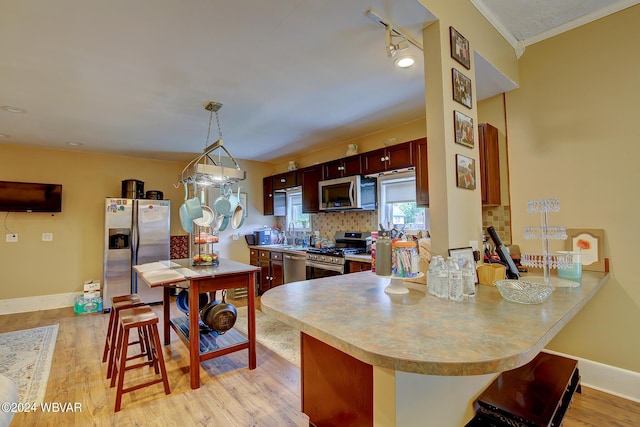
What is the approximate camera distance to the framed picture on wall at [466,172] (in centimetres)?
173

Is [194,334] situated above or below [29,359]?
above

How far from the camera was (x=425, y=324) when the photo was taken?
1.02 metres

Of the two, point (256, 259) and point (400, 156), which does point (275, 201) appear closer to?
point (256, 259)

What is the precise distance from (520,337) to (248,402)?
1945mm

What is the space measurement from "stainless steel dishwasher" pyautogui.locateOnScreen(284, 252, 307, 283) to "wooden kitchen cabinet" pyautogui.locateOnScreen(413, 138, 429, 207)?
1.88 meters

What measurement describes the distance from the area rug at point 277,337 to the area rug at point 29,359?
175cm

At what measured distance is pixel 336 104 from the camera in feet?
10.3

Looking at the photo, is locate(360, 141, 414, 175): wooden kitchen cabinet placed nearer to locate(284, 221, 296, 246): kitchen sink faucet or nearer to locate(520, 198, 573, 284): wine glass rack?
locate(520, 198, 573, 284): wine glass rack

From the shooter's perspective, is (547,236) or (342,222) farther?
(342,222)

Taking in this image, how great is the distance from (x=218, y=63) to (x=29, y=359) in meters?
3.27

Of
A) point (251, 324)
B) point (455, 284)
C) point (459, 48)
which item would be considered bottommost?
point (251, 324)

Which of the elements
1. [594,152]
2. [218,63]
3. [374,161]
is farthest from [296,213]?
[594,152]

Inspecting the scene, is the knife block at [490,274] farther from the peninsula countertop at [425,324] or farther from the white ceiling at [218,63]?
the white ceiling at [218,63]

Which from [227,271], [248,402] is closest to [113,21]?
[227,271]
